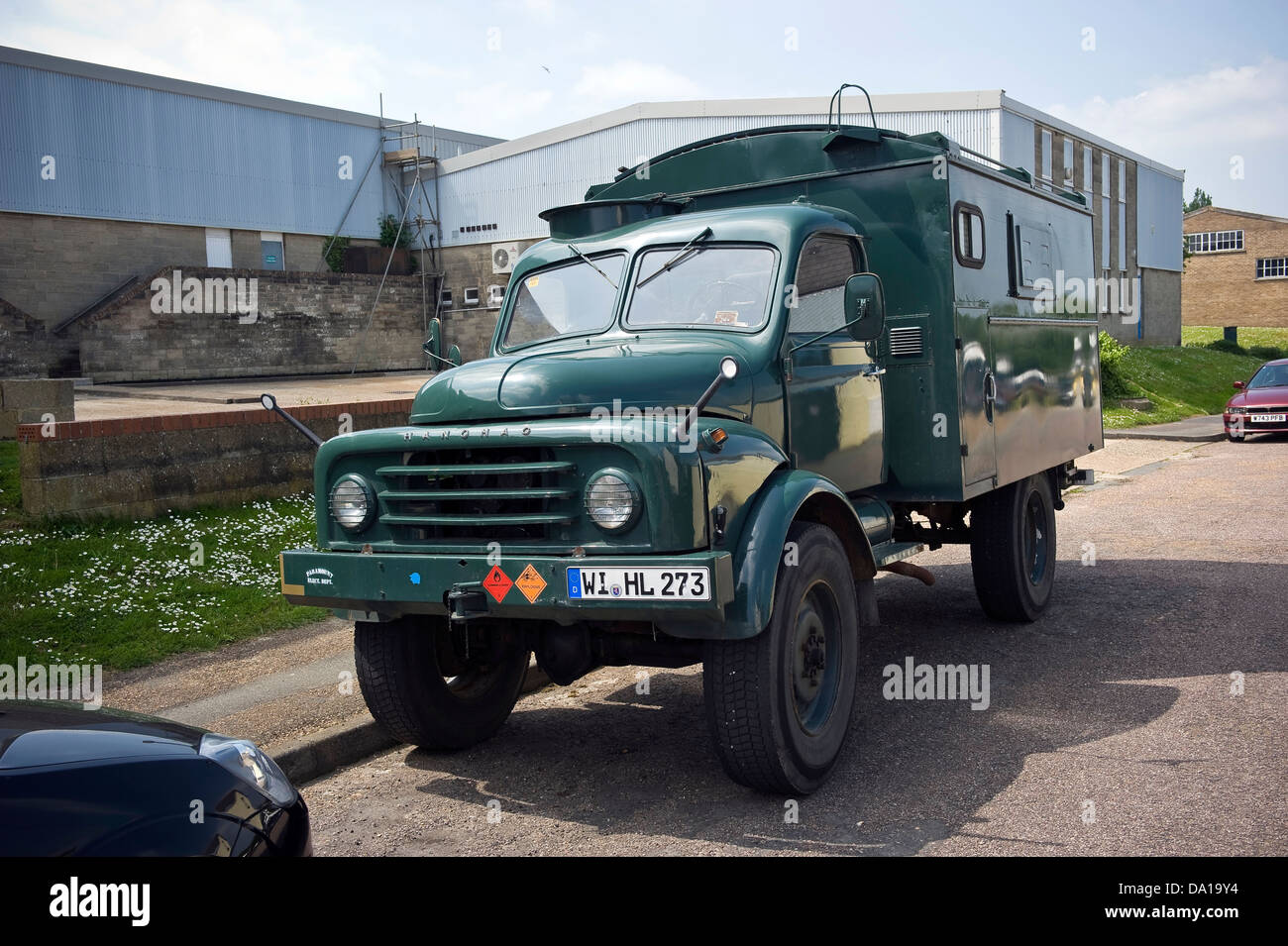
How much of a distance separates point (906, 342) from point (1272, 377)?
1951 centimetres

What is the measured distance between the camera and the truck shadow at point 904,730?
15.0 feet

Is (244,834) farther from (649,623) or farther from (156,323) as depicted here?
(156,323)

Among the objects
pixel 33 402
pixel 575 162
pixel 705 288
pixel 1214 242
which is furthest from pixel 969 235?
pixel 1214 242

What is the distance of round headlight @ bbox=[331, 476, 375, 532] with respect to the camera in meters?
4.94

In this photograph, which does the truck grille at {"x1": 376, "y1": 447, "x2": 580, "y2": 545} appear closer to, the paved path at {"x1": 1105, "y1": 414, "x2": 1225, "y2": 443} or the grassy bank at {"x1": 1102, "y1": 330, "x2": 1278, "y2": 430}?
the paved path at {"x1": 1105, "y1": 414, "x2": 1225, "y2": 443}

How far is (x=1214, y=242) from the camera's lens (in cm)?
6394

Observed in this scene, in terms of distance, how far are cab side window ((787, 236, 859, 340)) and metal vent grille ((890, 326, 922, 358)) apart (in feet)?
2.14

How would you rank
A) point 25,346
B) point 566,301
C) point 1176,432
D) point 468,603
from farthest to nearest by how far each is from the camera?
point 25,346, point 1176,432, point 566,301, point 468,603

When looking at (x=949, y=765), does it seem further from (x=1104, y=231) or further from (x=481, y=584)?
(x=1104, y=231)

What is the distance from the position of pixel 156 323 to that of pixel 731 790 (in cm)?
2491

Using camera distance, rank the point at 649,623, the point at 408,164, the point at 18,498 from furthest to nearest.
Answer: the point at 408,164
the point at 18,498
the point at 649,623

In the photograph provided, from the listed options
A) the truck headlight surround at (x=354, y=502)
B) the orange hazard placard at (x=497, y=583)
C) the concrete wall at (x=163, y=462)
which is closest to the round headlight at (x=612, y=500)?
the orange hazard placard at (x=497, y=583)

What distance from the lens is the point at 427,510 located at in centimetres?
487
